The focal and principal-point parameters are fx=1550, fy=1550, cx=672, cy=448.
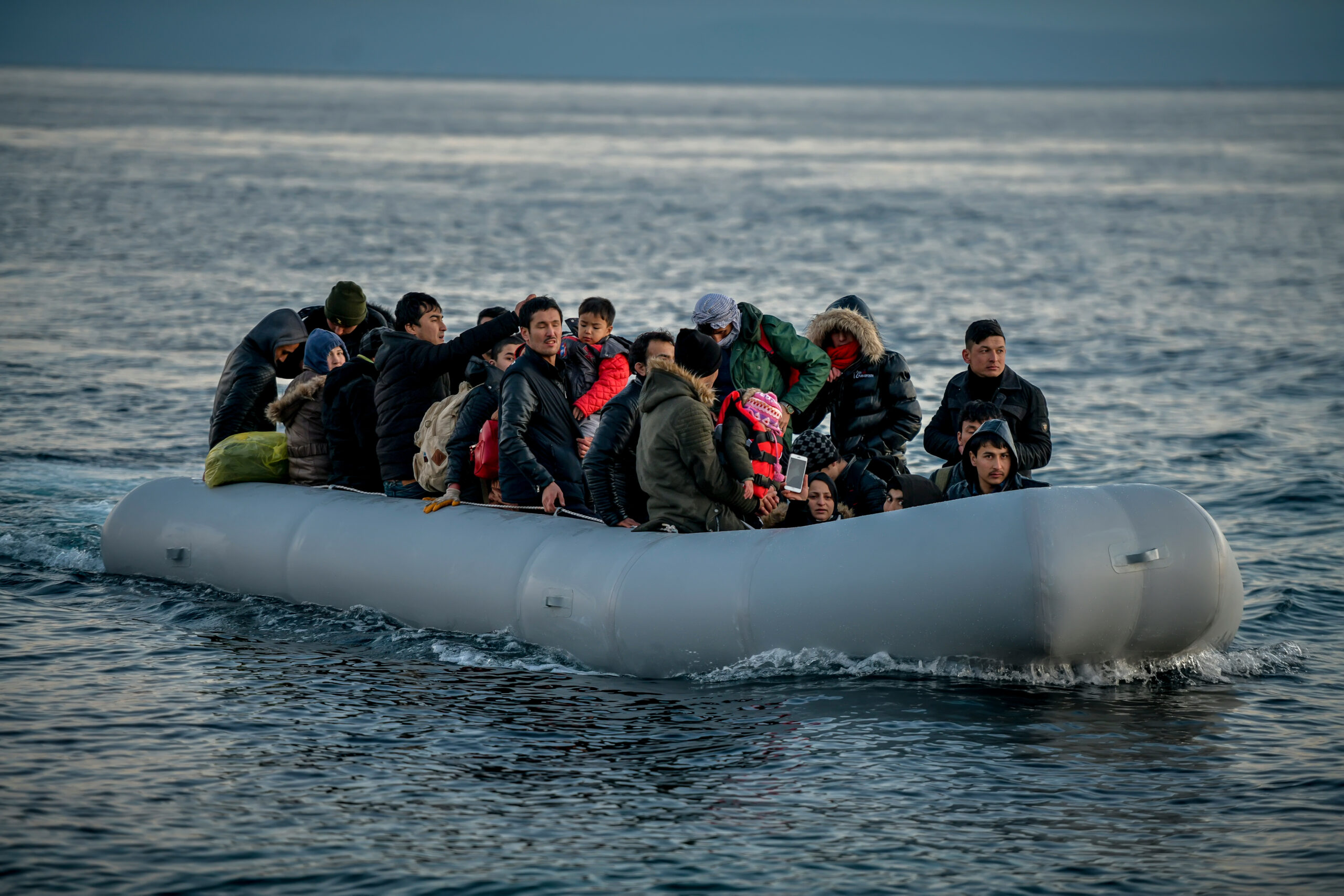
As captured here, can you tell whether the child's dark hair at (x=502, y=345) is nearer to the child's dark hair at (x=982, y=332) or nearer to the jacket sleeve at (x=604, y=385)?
the jacket sleeve at (x=604, y=385)

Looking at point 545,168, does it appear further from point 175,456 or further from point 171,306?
point 175,456

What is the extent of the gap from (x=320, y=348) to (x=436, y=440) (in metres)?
1.21

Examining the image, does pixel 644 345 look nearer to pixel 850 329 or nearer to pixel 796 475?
pixel 796 475

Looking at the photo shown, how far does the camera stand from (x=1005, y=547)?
7.75 metres

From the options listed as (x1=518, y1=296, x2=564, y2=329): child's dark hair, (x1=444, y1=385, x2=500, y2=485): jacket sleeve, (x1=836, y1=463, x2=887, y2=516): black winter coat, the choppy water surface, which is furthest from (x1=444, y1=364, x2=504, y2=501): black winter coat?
(x1=836, y1=463, x2=887, y2=516): black winter coat

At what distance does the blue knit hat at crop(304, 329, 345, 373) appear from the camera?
10352 mm

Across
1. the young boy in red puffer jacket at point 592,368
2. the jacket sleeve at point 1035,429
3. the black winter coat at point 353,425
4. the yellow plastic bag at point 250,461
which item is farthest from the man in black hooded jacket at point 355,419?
the jacket sleeve at point 1035,429

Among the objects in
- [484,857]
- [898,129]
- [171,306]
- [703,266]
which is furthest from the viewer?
[898,129]

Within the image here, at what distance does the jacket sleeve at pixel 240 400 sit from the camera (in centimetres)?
1091

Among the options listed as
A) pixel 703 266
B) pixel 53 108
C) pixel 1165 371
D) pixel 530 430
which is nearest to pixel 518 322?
pixel 530 430

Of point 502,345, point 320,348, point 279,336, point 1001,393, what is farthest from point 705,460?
point 279,336

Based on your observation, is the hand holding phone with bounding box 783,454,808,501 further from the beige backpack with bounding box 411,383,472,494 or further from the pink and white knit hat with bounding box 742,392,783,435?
the beige backpack with bounding box 411,383,472,494

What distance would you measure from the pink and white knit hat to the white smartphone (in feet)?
0.81

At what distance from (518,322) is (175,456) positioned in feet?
23.6
